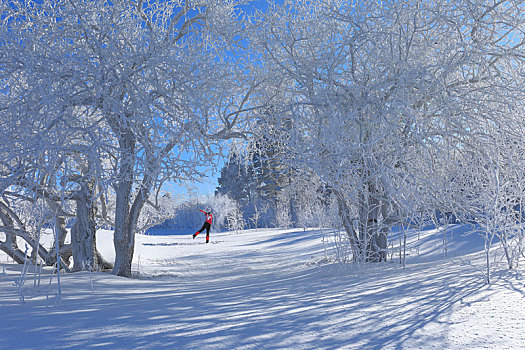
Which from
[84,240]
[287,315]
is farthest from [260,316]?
[84,240]

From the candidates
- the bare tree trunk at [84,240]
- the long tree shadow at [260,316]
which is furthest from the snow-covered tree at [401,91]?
the bare tree trunk at [84,240]

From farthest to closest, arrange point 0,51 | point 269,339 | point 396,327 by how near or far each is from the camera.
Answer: point 0,51 → point 396,327 → point 269,339

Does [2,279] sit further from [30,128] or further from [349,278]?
[349,278]

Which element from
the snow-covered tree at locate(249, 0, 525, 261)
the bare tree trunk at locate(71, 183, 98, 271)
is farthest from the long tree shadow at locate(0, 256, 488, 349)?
the bare tree trunk at locate(71, 183, 98, 271)

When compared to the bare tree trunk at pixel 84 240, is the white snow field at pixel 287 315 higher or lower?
lower

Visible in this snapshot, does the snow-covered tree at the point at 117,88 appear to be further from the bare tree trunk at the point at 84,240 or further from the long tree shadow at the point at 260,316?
the bare tree trunk at the point at 84,240

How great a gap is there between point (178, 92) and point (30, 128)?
213 cm

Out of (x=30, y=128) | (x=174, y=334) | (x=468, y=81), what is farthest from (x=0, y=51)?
(x=468, y=81)

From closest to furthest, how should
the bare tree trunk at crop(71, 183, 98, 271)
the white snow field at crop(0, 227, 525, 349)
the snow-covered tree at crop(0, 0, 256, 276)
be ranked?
1. the white snow field at crop(0, 227, 525, 349)
2. the snow-covered tree at crop(0, 0, 256, 276)
3. the bare tree trunk at crop(71, 183, 98, 271)

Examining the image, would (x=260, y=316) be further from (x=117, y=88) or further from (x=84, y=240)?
(x=84, y=240)

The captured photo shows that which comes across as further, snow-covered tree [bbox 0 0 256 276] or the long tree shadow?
snow-covered tree [bbox 0 0 256 276]

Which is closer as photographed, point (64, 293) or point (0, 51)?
point (64, 293)

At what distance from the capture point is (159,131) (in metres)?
5.79

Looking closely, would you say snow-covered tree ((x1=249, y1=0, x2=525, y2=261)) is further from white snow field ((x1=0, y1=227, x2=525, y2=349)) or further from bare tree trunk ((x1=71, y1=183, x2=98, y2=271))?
bare tree trunk ((x1=71, y1=183, x2=98, y2=271))
